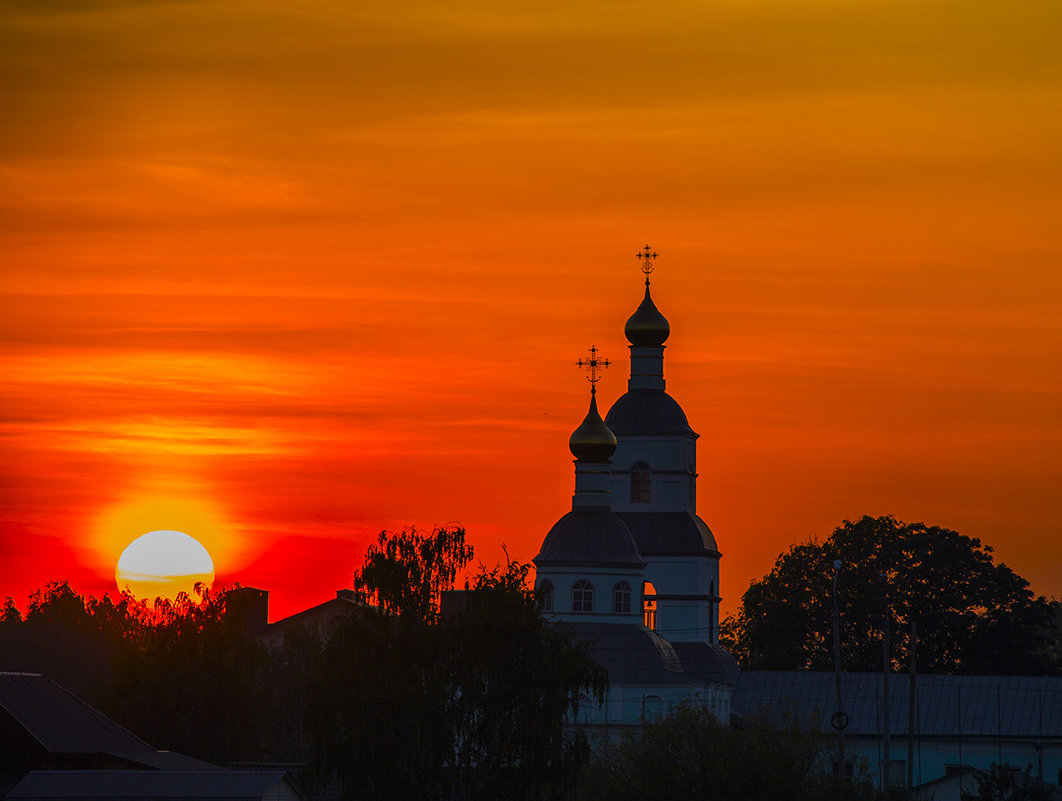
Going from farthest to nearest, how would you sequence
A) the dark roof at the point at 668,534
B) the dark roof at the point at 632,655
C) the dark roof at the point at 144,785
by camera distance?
the dark roof at the point at 668,534 → the dark roof at the point at 632,655 → the dark roof at the point at 144,785

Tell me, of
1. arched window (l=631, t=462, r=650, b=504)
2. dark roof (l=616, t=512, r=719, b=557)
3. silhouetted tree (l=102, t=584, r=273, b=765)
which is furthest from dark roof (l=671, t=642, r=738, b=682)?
silhouetted tree (l=102, t=584, r=273, b=765)

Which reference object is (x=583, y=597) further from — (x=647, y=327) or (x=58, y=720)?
(x=58, y=720)

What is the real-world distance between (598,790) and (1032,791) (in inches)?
500

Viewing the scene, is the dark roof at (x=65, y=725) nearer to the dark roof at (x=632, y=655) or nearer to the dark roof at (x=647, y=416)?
the dark roof at (x=632, y=655)

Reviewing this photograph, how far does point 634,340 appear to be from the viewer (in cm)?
9981

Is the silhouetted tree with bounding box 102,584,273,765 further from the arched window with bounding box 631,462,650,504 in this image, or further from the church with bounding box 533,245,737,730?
the arched window with bounding box 631,462,650,504

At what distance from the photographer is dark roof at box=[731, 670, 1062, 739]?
305 ft

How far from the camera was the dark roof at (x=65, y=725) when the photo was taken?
5553 centimetres

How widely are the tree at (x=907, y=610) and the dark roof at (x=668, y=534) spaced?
15805 mm

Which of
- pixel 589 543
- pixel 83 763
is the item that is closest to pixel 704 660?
pixel 589 543

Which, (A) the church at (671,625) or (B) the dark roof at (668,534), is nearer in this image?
(A) the church at (671,625)

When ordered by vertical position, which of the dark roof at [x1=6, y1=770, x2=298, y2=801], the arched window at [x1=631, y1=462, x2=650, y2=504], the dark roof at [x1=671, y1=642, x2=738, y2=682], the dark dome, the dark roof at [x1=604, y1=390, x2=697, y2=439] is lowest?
the dark roof at [x1=6, y1=770, x2=298, y2=801]

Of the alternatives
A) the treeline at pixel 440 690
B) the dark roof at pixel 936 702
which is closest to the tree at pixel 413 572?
the treeline at pixel 440 690

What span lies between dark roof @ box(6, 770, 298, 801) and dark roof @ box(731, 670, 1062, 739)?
43.9 m
